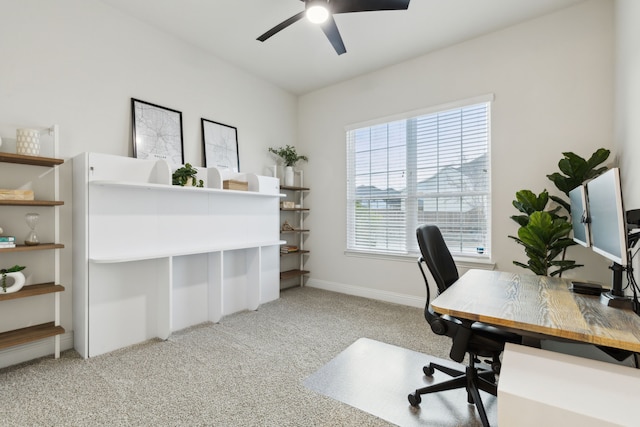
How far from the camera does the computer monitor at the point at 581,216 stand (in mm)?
1789

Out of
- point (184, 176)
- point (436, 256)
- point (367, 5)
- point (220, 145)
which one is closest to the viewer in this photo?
point (436, 256)

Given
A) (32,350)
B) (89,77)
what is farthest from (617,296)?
(89,77)

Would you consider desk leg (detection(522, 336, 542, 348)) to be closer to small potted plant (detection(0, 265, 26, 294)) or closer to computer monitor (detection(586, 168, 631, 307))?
computer monitor (detection(586, 168, 631, 307))

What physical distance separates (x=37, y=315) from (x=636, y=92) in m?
4.78

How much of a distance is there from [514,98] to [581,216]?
6.10 feet

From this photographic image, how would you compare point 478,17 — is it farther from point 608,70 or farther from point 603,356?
point 603,356

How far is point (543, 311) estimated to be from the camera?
1.42 meters

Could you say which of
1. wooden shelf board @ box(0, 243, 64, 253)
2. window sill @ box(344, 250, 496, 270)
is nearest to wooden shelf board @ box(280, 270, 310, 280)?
window sill @ box(344, 250, 496, 270)

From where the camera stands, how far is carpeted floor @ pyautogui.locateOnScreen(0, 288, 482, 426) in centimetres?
177

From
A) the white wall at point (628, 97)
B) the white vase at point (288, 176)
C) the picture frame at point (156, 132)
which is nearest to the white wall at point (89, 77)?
the picture frame at point (156, 132)

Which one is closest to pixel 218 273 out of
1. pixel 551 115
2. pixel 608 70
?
pixel 551 115

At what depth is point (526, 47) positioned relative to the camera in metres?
3.13

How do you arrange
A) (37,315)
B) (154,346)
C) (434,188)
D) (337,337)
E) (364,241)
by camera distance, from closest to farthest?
(37,315) → (154,346) → (337,337) → (434,188) → (364,241)

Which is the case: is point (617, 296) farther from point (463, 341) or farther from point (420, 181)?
point (420, 181)
